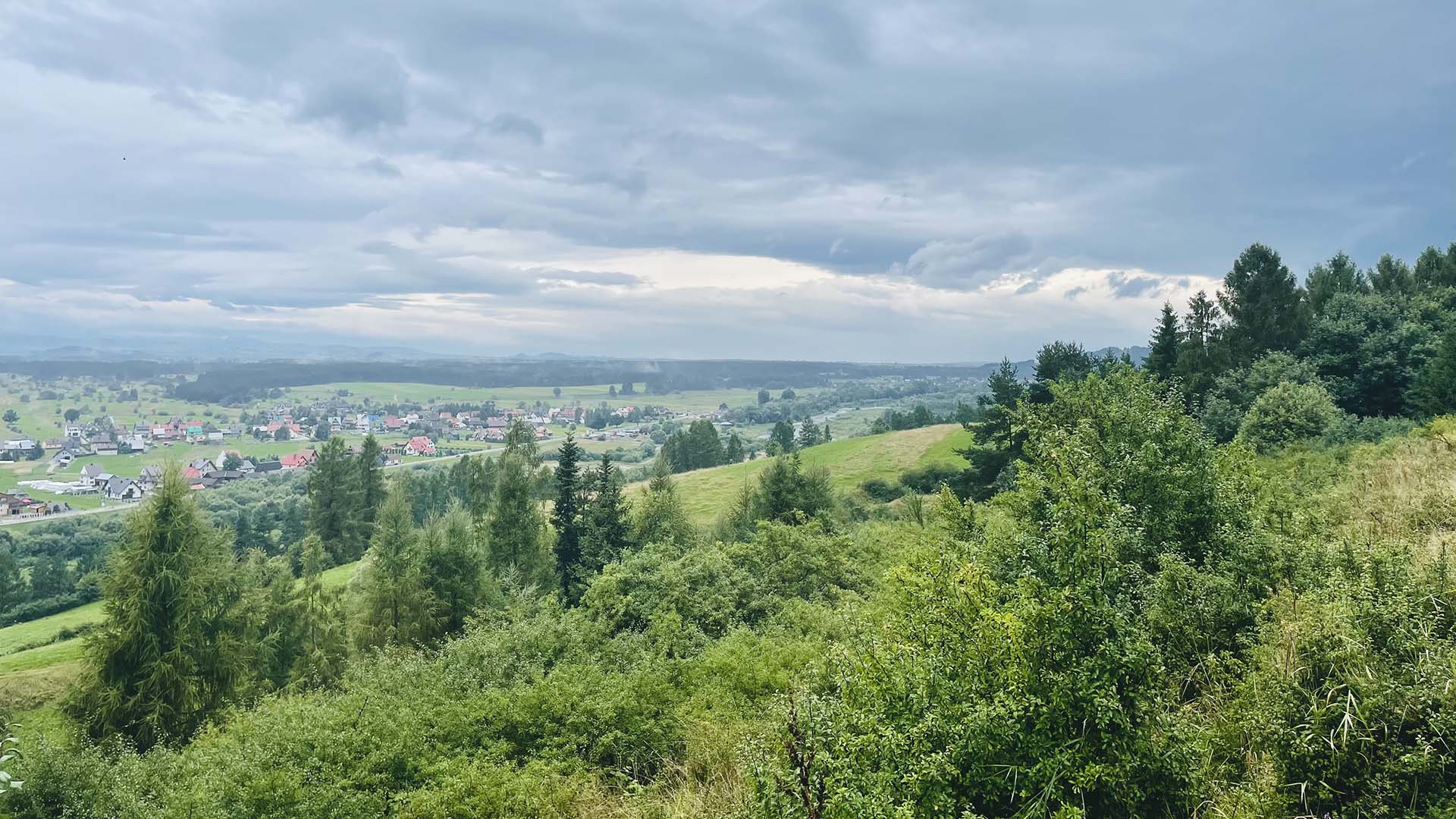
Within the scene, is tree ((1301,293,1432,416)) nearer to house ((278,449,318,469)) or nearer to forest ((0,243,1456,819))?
forest ((0,243,1456,819))

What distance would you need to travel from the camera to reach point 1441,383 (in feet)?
103

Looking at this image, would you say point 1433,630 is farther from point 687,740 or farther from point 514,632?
point 514,632

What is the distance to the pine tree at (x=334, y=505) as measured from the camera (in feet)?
230

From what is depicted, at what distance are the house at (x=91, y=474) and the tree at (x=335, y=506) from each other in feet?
328

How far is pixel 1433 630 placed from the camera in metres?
8.28

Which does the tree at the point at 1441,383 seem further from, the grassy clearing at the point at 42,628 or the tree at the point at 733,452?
the tree at the point at 733,452

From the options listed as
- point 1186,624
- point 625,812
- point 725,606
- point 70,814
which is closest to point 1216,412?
point 725,606

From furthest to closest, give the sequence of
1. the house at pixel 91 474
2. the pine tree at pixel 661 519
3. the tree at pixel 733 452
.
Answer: the house at pixel 91 474 < the tree at pixel 733 452 < the pine tree at pixel 661 519

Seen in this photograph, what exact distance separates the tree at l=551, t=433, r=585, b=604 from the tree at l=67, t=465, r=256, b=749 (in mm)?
19956

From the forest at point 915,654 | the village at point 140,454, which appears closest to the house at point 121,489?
the village at point 140,454

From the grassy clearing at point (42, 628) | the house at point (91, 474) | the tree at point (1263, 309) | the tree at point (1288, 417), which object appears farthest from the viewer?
the house at point (91, 474)

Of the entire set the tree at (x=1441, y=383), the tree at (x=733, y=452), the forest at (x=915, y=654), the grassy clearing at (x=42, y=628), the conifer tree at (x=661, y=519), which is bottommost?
the grassy clearing at (x=42, y=628)

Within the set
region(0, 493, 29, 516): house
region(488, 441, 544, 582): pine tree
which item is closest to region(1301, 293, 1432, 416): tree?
region(488, 441, 544, 582): pine tree

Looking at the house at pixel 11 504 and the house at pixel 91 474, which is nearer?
the house at pixel 11 504
